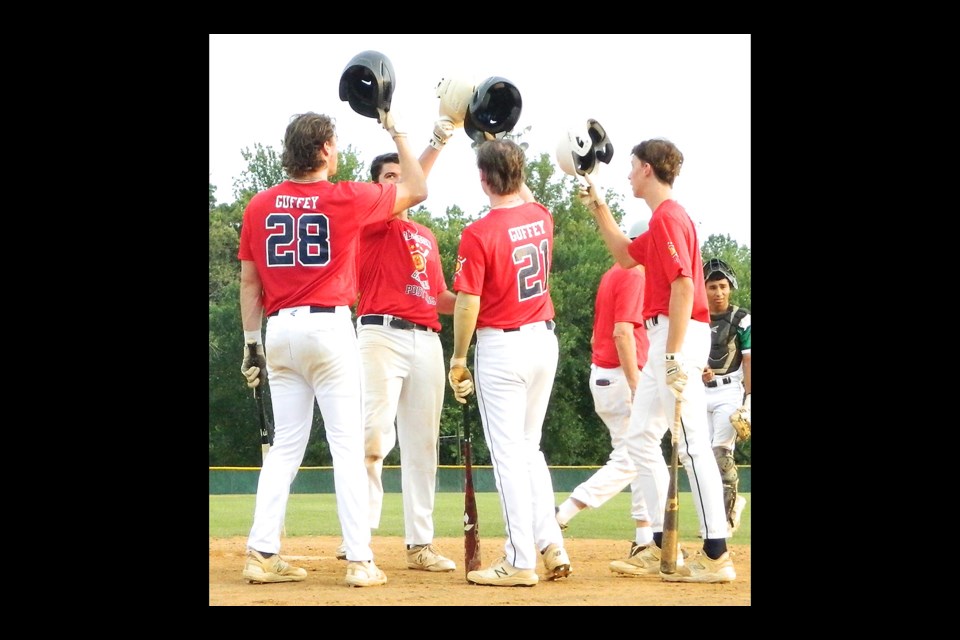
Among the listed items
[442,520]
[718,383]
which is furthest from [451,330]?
[718,383]

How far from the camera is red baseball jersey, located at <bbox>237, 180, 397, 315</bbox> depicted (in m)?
6.27

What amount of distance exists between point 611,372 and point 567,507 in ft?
3.83

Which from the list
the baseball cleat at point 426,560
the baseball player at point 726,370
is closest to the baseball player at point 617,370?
the baseball player at point 726,370

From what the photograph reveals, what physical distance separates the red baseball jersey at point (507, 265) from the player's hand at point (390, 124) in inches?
30.2

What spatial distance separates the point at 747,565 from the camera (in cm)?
801

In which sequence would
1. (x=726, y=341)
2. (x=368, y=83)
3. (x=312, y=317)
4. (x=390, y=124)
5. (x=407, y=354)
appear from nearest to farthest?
(x=312, y=317) → (x=390, y=124) → (x=368, y=83) → (x=407, y=354) → (x=726, y=341)

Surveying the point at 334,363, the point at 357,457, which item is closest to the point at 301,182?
the point at 334,363

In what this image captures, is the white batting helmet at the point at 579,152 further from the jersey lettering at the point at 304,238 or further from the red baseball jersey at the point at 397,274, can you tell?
the jersey lettering at the point at 304,238

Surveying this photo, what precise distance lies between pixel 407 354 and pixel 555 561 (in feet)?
5.49

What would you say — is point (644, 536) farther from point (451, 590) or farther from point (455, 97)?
point (455, 97)

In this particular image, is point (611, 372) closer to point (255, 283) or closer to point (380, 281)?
point (380, 281)

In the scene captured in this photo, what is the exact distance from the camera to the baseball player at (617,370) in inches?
318

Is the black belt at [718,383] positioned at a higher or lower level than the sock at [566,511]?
higher

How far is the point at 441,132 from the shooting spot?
712 cm
